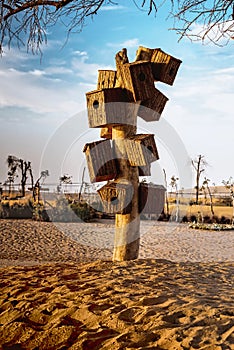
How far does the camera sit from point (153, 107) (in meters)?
5.26

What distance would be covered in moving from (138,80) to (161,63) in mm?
427

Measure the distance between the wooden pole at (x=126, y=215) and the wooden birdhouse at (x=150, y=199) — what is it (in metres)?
0.08

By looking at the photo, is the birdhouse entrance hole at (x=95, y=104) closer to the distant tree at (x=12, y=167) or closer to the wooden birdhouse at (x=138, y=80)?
the wooden birdhouse at (x=138, y=80)

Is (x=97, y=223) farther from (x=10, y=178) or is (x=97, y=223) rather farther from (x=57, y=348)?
(x=57, y=348)

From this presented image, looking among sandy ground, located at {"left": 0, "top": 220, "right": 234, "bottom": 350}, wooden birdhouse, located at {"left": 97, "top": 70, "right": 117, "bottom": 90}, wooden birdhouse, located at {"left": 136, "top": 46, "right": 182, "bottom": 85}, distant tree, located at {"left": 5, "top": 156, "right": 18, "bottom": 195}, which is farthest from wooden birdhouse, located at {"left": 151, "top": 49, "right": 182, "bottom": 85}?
distant tree, located at {"left": 5, "top": 156, "right": 18, "bottom": 195}

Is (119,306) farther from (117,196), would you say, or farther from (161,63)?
(161,63)

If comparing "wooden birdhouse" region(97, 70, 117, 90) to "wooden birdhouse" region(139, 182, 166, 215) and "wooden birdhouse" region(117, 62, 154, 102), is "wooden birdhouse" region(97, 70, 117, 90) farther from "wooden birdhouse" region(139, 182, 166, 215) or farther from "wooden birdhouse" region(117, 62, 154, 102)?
"wooden birdhouse" region(139, 182, 166, 215)

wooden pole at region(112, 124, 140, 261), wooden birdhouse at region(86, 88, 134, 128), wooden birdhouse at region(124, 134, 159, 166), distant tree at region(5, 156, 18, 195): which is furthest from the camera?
distant tree at region(5, 156, 18, 195)

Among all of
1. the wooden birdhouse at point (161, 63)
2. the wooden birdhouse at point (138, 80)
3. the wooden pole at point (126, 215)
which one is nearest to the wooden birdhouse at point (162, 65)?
the wooden birdhouse at point (161, 63)

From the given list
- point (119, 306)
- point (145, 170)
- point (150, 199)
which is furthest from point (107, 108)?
point (119, 306)

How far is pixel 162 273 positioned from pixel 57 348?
6.30 ft

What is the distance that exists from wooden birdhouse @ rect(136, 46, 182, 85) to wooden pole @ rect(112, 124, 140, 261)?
2.39ft

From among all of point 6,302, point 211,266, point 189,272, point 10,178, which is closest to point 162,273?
point 189,272

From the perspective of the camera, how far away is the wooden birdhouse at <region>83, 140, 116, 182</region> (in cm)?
506
